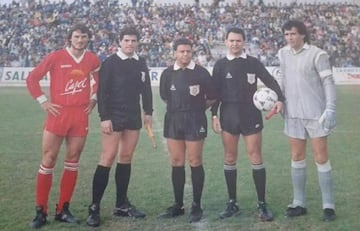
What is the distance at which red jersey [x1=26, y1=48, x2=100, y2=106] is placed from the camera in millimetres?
4816

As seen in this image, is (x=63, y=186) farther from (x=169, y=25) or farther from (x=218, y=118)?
(x=169, y=25)

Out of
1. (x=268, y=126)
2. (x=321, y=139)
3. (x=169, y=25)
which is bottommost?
(x=268, y=126)

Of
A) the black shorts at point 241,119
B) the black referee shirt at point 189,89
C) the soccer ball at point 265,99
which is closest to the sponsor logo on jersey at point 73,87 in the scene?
the black referee shirt at point 189,89

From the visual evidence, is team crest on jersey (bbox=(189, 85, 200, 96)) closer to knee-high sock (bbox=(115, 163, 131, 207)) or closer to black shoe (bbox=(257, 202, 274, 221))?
knee-high sock (bbox=(115, 163, 131, 207))

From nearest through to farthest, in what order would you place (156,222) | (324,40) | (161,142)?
1. (156,222)
2. (161,142)
3. (324,40)

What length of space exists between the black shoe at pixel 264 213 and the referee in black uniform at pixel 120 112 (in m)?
1.15

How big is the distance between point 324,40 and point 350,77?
5.54m

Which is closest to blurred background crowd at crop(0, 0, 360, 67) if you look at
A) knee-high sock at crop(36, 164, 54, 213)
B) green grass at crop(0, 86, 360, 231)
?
green grass at crop(0, 86, 360, 231)

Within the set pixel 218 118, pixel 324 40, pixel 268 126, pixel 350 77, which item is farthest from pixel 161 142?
pixel 324 40

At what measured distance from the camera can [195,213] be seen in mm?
4914

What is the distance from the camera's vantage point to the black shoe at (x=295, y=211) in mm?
4926

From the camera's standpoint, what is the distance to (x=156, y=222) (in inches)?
190

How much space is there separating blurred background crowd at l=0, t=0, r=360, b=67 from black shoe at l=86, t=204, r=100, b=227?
22.2 meters

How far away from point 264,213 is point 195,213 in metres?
0.67
